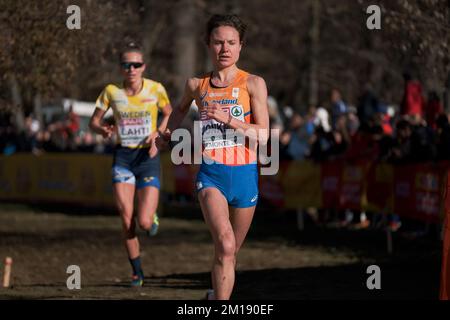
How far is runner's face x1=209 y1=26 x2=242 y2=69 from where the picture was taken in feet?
29.3

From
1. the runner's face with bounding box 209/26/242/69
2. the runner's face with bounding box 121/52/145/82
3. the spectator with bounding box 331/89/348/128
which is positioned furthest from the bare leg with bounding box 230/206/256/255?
the spectator with bounding box 331/89/348/128

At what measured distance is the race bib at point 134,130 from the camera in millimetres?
12414

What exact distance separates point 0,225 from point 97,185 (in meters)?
5.44

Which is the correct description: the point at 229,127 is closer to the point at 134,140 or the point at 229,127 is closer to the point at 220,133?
the point at 220,133

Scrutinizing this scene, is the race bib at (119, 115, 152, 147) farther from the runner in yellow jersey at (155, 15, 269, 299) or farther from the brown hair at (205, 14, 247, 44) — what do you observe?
the brown hair at (205, 14, 247, 44)

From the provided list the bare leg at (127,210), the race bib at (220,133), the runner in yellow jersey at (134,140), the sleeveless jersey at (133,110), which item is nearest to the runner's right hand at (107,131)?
the runner in yellow jersey at (134,140)

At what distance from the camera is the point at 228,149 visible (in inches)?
355

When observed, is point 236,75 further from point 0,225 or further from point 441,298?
point 0,225

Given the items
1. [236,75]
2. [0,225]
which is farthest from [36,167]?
[236,75]

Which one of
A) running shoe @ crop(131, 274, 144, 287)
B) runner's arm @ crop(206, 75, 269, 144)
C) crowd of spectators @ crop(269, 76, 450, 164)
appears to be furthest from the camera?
crowd of spectators @ crop(269, 76, 450, 164)

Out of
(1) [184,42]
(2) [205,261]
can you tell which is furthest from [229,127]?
(1) [184,42]

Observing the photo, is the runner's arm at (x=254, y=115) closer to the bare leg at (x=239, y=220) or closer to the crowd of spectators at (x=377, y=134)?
the bare leg at (x=239, y=220)

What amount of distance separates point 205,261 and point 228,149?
6655 millimetres
